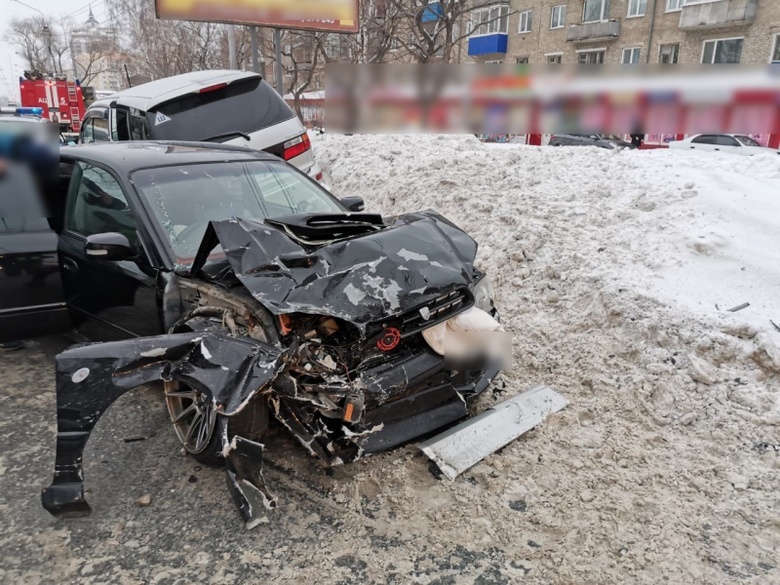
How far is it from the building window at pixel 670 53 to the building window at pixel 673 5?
1.74m

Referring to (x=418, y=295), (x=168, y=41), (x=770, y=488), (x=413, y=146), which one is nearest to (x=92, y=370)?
(x=418, y=295)

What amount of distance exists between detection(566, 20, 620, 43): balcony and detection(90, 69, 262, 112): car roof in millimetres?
30884

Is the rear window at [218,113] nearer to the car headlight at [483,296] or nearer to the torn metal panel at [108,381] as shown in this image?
the car headlight at [483,296]

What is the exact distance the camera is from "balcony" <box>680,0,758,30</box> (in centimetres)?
2602

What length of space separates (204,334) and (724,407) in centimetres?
325

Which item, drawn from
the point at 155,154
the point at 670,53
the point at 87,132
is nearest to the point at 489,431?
the point at 155,154

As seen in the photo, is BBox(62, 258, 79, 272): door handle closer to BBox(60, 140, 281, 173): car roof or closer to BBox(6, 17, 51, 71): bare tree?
BBox(60, 140, 281, 173): car roof

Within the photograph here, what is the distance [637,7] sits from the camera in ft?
103

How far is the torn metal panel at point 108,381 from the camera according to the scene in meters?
2.64

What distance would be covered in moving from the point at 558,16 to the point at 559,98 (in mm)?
31709

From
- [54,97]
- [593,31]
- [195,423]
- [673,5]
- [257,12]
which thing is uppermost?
[673,5]

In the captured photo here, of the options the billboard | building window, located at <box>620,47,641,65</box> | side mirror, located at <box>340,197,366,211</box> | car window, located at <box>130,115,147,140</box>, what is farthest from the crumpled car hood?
building window, located at <box>620,47,641,65</box>

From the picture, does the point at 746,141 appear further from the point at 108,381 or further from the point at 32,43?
the point at 32,43

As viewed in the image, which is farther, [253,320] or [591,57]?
[591,57]
